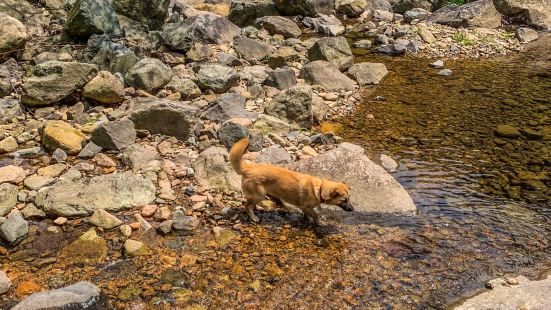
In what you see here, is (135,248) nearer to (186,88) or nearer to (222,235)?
(222,235)

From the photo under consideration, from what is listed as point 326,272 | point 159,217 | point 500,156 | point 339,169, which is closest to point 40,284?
point 159,217

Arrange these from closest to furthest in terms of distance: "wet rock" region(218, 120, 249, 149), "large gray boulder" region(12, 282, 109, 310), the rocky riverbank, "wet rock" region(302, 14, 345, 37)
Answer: "large gray boulder" region(12, 282, 109, 310) → the rocky riverbank → "wet rock" region(218, 120, 249, 149) → "wet rock" region(302, 14, 345, 37)

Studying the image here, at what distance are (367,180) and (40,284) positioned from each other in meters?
4.99

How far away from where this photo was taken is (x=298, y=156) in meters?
9.04

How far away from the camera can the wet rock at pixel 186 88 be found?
36.3 feet

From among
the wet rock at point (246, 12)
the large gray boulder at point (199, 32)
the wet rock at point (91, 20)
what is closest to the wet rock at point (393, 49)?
the large gray boulder at point (199, 32)

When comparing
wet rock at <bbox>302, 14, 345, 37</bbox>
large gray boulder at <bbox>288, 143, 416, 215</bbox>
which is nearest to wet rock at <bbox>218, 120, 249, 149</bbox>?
large gray boulder at <bbox>288, 143, 416, 215</bbox>

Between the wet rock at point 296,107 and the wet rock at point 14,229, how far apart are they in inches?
217

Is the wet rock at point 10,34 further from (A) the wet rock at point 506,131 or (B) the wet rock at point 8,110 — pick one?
(A) the wet rock at point 506,131

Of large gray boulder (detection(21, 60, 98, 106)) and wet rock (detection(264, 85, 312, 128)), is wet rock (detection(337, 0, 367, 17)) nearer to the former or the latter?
wet rock (detection(264, 85, 312, 128))

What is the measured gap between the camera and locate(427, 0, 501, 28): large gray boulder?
18.9 metres

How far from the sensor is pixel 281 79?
481 inches

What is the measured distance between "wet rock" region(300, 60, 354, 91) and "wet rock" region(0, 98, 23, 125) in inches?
275

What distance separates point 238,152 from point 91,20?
27.3 ft
